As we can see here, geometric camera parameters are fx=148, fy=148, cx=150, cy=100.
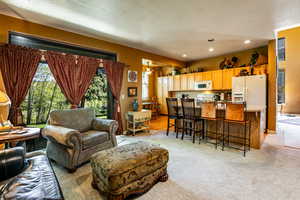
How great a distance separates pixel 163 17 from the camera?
2986mm

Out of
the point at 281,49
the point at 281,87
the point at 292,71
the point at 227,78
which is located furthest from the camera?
the point at 281,87

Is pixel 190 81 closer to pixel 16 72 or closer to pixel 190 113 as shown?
pixel 190 113

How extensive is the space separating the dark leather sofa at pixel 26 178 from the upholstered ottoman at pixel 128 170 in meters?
0.51

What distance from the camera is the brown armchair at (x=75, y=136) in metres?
2.33

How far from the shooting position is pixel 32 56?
2992 mm

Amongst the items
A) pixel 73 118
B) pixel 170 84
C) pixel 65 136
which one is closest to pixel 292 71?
pixel 170 84

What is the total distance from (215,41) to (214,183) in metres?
3.96

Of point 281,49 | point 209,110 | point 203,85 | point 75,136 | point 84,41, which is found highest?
point 281,49

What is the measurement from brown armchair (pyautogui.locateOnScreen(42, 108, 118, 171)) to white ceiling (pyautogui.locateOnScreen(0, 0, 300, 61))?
1.91 meters

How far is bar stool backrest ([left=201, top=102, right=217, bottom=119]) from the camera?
3.46m

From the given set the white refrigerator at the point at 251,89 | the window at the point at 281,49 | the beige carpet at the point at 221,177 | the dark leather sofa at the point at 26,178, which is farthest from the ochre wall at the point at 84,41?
the window at the point at 281,49

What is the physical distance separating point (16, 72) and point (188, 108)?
3.82 m

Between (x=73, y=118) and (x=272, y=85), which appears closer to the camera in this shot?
(x=73, y=118)

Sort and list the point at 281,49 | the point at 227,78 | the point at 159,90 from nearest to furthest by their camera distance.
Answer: the point at 227,78, the point at 159,90, the point at 281,49
